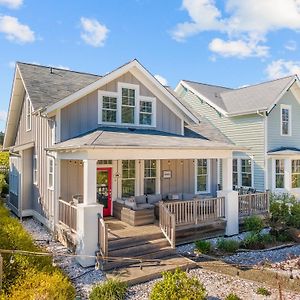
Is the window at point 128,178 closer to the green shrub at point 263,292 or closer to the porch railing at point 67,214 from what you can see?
the porch railing at point 67,214

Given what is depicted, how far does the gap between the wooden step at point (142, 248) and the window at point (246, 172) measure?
1058 centimetres

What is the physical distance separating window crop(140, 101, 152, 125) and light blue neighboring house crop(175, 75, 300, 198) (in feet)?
14.7

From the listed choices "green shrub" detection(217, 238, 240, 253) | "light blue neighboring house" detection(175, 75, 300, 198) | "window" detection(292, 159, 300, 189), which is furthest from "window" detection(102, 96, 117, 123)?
"window" detection(292, 159, 300, 189)

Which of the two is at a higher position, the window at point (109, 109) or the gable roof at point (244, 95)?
the gable roof at point (244, 95)

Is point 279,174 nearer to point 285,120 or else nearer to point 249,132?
point 249,132

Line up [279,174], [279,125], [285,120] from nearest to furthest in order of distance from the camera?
[279,174] → [279,125] → [285,120]

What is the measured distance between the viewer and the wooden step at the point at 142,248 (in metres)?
8.94

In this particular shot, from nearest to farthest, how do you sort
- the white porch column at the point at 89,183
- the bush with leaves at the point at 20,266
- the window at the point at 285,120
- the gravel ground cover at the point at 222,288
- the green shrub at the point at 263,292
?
1. the bush with leaves at the point at 20,266
2. the gravel ground cover at the point at 222,288
3. the green shrub at the point at 263,292
4. the white porch column at the point at 89,183
5. the window at the point at 285,120

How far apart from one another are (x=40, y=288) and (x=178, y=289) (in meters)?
2.70

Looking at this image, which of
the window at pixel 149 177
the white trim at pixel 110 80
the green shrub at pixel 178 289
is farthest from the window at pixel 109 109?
the green shrub at pixel 178 289

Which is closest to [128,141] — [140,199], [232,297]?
[140,199]

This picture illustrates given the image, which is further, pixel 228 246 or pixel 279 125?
pixel 279 125

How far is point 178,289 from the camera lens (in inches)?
247

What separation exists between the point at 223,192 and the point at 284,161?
8.13 m
